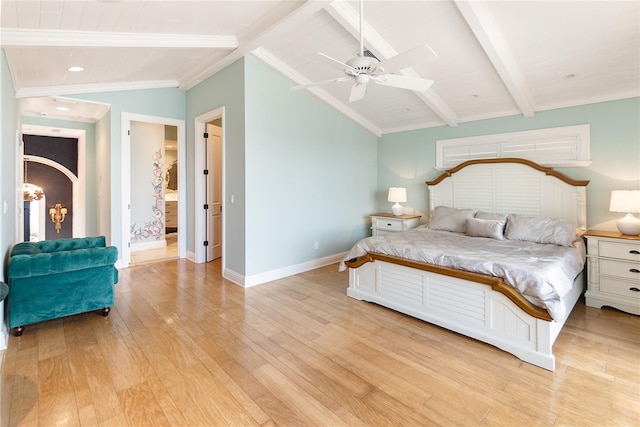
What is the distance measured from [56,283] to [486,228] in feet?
14.8

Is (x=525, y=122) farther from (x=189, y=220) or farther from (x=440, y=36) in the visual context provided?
(x=189, y=220)

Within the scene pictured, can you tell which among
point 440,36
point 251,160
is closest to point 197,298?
point 251,160

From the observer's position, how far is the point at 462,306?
9.15 ft

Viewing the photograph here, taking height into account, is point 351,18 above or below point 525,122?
above

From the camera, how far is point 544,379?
7.08ft

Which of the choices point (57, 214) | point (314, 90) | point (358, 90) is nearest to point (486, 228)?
point (358, 90)

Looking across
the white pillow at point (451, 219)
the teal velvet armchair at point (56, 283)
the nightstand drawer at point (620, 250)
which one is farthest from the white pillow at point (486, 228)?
the teal velvet armchair at point (56, 283)

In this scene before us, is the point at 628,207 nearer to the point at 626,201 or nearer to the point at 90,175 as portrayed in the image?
the point at 626,201

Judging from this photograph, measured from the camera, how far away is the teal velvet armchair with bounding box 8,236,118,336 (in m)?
2.66

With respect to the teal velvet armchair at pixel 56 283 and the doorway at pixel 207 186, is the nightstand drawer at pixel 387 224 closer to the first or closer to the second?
the doorway at pixel 207 186

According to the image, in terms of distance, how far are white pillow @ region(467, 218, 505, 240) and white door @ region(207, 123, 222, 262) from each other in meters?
4.08

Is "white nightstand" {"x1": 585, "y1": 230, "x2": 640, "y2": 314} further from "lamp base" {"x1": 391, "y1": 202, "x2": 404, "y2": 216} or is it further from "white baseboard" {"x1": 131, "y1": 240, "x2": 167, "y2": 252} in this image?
"white baseboard" {"x1": 131, "y1": 240, "x2": 167, "y2": 252}

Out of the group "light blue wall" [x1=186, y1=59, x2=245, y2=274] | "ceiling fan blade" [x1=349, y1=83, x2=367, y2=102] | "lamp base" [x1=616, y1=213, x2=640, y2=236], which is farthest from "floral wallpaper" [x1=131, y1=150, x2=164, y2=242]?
"lamp base" [x1=616, y1=213, x2=640, y2=236]

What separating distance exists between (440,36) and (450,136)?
2.11 m
